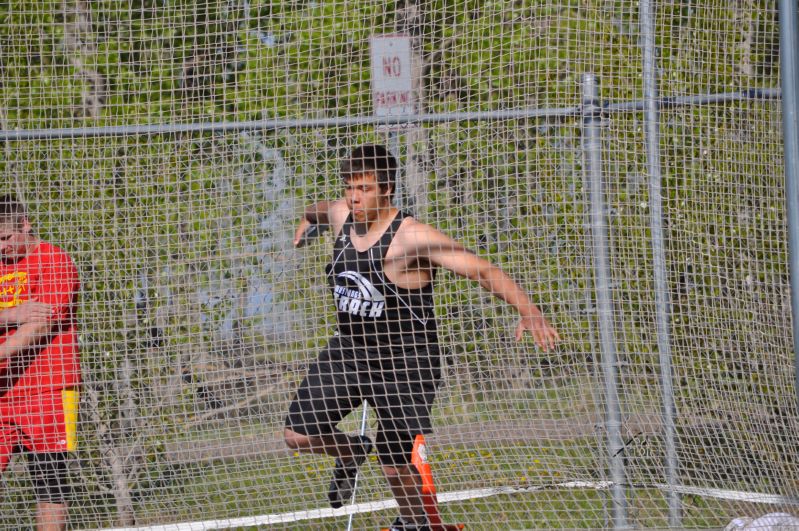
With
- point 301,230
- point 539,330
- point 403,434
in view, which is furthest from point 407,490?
point 301,230

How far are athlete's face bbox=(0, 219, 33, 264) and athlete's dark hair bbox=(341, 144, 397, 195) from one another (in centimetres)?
161

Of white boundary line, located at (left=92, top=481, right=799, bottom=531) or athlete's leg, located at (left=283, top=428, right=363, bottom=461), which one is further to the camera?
athlete's leg, located at (left=283, top=428, right=363, bottom=461)

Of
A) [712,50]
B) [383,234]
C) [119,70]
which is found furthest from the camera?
[119,70]

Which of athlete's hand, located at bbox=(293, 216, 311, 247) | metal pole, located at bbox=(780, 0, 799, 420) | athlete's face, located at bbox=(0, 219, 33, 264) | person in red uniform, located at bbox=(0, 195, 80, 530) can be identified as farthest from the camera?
athlete's hand, located at bbox=(293, 216, 311, 247)

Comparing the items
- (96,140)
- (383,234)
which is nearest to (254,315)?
Answer: (383,234)

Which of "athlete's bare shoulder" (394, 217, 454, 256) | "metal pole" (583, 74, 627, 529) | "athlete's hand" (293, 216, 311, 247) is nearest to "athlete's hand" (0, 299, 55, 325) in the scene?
"athlete's hand" (293, 216, 311, 247)

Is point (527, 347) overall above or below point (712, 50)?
below

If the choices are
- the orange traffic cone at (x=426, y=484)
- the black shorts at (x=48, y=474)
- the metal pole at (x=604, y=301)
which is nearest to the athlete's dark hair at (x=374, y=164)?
the metal pole at (x=604, y=301)

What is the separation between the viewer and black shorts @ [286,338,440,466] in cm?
459

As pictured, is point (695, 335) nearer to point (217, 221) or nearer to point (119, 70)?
point (217, 221)

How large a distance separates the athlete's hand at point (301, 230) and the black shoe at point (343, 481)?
1.09 metres

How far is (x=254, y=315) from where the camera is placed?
16.9ft

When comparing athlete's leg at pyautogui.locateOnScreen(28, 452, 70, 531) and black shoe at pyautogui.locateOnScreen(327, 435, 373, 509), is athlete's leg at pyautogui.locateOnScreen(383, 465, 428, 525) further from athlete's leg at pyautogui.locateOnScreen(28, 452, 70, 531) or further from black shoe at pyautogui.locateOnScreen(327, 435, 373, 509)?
athlete's leg at pyautogui.locateOnScreen(28, 452, 70, 531)

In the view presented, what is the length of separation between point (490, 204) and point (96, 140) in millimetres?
2186
